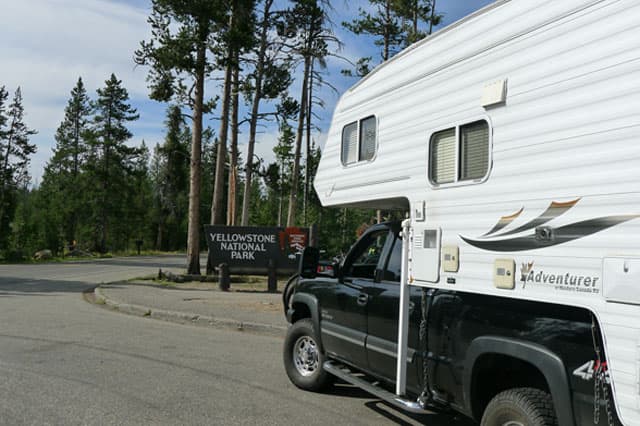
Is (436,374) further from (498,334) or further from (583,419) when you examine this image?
(583,419)

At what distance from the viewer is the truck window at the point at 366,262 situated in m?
5.63

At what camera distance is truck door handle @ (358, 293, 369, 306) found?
521cm

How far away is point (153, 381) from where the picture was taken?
20.8 feet

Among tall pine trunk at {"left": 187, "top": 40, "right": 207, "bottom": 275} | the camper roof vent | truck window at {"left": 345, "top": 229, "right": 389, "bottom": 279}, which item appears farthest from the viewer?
tall pine trunk at {"left": 187, "top": 40, "right": 207, "bottom": 275}

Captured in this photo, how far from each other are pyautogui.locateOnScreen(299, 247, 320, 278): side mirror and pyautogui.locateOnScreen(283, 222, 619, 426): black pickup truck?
0.02 m

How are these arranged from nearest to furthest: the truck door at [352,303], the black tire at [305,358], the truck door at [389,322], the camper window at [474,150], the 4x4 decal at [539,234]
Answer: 1. the 4x4 decal at [539,234]
2. the camper window at [474,150]
3. the truck door at [389,322]
4. the truck door at [352,303]
5. the black tire at [305,358]

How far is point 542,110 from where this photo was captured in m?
3.42

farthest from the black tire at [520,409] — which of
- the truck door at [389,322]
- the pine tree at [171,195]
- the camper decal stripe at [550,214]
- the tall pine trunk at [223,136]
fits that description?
the pine tree at [171,195]

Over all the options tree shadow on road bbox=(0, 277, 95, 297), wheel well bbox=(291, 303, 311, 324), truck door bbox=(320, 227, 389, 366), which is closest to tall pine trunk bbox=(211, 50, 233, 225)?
tree shadow on road bbox=(0, 277, 95, 297)

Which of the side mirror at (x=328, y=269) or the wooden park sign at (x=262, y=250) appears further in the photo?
the wooden park sign at (x=262, y=250)

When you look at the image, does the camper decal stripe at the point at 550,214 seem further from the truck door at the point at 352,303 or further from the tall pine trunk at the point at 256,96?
the tall pine trunk at the point at 256,96

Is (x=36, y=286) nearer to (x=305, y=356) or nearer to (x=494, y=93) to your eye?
(x=305, y=356)

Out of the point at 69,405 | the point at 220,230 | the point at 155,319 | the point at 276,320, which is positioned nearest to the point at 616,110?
the point at 69,405

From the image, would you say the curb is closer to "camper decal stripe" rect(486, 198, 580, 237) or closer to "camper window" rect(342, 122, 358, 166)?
"camper window" rect(342, 122, 358, 166)
